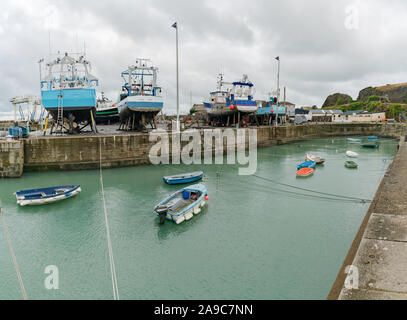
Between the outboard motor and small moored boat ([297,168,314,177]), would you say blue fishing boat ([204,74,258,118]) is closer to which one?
small moored boat ([297,168,314,177])

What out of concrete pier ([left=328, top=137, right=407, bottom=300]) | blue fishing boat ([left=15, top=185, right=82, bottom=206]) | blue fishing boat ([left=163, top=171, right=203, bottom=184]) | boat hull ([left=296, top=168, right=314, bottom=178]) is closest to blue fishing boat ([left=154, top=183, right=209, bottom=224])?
blue fishing boat ([left=163, top=171, right=203, bottom=184])

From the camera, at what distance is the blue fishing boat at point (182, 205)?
561 inches

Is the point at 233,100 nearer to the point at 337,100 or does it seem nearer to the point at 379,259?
the point at 379,259

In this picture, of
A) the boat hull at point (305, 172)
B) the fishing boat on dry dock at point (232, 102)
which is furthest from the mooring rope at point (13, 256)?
the fishing boat on dry dock at point (232, 102)

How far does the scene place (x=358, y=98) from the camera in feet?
423

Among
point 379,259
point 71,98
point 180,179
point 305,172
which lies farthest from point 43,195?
point 305,172

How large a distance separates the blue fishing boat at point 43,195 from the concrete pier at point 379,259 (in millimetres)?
16600

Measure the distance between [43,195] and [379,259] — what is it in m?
18.0

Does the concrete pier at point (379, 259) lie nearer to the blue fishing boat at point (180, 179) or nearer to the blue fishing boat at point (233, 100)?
the blue fishing boat at point (180, 179)

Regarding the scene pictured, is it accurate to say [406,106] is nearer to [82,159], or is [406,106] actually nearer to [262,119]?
[262,119]

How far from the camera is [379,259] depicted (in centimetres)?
765

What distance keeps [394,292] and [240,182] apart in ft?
55.8

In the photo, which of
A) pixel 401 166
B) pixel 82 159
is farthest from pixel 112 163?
pixel 401 166

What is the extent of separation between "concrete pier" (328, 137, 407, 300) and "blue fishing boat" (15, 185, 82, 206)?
16.6 metres
